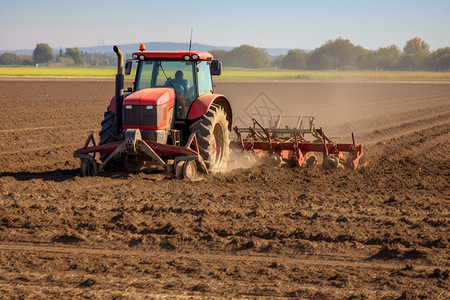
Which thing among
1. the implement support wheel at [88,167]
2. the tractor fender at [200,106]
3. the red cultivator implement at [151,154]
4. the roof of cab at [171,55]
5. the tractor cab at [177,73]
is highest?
the roof of cab at [171,55]

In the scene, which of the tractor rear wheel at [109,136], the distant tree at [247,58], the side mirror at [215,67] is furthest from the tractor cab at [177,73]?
the distant tree at [247,58]

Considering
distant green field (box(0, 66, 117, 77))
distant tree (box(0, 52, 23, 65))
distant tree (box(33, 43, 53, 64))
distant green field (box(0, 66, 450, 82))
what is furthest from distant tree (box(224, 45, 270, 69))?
distant green field (box(0, 66, 117, 77))

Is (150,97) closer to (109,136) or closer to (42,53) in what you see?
(109,136)

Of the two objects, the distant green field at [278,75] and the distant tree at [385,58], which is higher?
the distant tree at [385,58]

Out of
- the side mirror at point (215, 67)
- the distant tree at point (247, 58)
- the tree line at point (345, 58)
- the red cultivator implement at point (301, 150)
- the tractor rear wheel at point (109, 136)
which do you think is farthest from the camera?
the distant tree at point (247, 58)

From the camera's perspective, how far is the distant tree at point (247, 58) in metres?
112

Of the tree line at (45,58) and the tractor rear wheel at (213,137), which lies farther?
the tree line at (45,58)

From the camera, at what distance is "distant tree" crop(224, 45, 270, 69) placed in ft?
368

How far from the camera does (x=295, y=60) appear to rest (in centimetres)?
11144

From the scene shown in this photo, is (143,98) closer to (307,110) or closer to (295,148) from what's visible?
(295,148)

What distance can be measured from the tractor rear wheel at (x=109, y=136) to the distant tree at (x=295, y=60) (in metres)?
102

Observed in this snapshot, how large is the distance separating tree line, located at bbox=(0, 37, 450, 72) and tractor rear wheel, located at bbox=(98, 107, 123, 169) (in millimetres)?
90694

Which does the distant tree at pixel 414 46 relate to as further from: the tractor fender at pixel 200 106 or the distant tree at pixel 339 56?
the tractor fender at pixel 200 106

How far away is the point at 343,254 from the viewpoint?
19.0 feet
